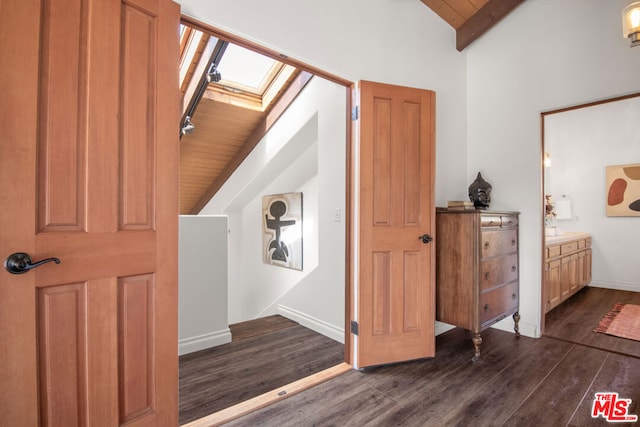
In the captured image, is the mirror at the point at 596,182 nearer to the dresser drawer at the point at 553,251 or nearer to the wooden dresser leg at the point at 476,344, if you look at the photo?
the dresser drawer at the point at 553,251

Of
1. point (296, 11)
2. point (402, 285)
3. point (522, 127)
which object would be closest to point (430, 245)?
point (402, 285)

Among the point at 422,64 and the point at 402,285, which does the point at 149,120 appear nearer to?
the point at 402,285

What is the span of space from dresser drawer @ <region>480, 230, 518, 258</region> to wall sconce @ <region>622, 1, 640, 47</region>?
144 cm

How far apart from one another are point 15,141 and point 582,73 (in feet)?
11.9

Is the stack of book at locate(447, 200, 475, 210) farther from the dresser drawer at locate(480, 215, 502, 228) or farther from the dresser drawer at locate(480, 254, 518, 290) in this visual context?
the dresser drawer at locate(480, 254, 518, 290)

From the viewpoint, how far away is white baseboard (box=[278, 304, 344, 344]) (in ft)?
9.58

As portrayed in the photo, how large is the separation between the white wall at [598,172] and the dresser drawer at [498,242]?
300 centimetres

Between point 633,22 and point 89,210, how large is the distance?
2.99m

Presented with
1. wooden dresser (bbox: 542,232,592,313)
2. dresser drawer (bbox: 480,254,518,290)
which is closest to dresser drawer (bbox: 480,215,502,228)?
dresser drawer (bbox: 480,254,518,290)

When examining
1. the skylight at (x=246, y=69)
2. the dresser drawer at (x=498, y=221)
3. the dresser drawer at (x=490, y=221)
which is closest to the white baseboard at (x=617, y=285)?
the dresser drawer at (x=498, y=221)

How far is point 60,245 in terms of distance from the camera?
1204 mm

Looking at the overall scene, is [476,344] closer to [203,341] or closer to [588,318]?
[588,318]

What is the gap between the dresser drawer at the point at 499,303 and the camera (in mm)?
2477

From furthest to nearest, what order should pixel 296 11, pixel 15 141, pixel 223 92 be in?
pixel 223 92
pixel 296 11
pixel 15 141
